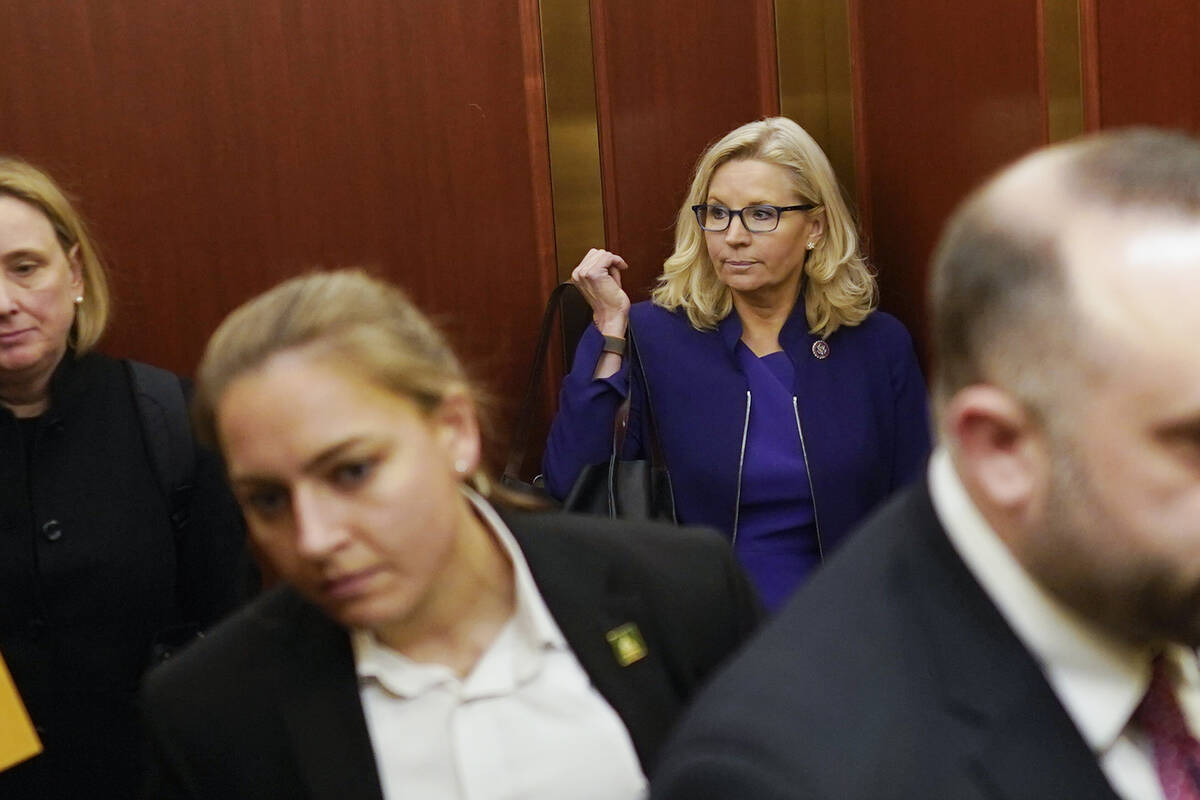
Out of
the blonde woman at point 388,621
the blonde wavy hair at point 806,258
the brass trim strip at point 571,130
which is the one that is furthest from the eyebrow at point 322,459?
the brass trim strip at point 571,130

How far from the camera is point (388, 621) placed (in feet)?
5.03

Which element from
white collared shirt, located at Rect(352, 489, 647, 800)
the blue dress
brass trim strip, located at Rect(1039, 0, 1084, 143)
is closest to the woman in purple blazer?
the blue dress

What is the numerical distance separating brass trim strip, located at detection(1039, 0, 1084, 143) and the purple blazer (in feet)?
2.30

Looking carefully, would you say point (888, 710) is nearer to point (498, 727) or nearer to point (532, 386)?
point (498, 727)

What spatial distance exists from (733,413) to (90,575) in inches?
54.5

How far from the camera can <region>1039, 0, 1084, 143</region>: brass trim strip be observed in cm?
278

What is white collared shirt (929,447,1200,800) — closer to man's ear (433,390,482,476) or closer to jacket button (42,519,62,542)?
man's ear (433,390,482,476)

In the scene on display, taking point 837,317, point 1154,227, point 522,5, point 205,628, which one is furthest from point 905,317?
point 1154,227

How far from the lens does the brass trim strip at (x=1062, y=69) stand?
2.78 m

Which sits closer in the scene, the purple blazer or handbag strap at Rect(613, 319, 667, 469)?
handbag strap at Rect(613, 319, 667, 469)

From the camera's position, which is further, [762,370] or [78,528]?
[762,370]

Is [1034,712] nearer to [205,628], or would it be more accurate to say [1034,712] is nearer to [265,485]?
[265,485]

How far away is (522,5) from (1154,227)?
258cm

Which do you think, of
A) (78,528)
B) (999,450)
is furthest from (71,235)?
(999,450)
